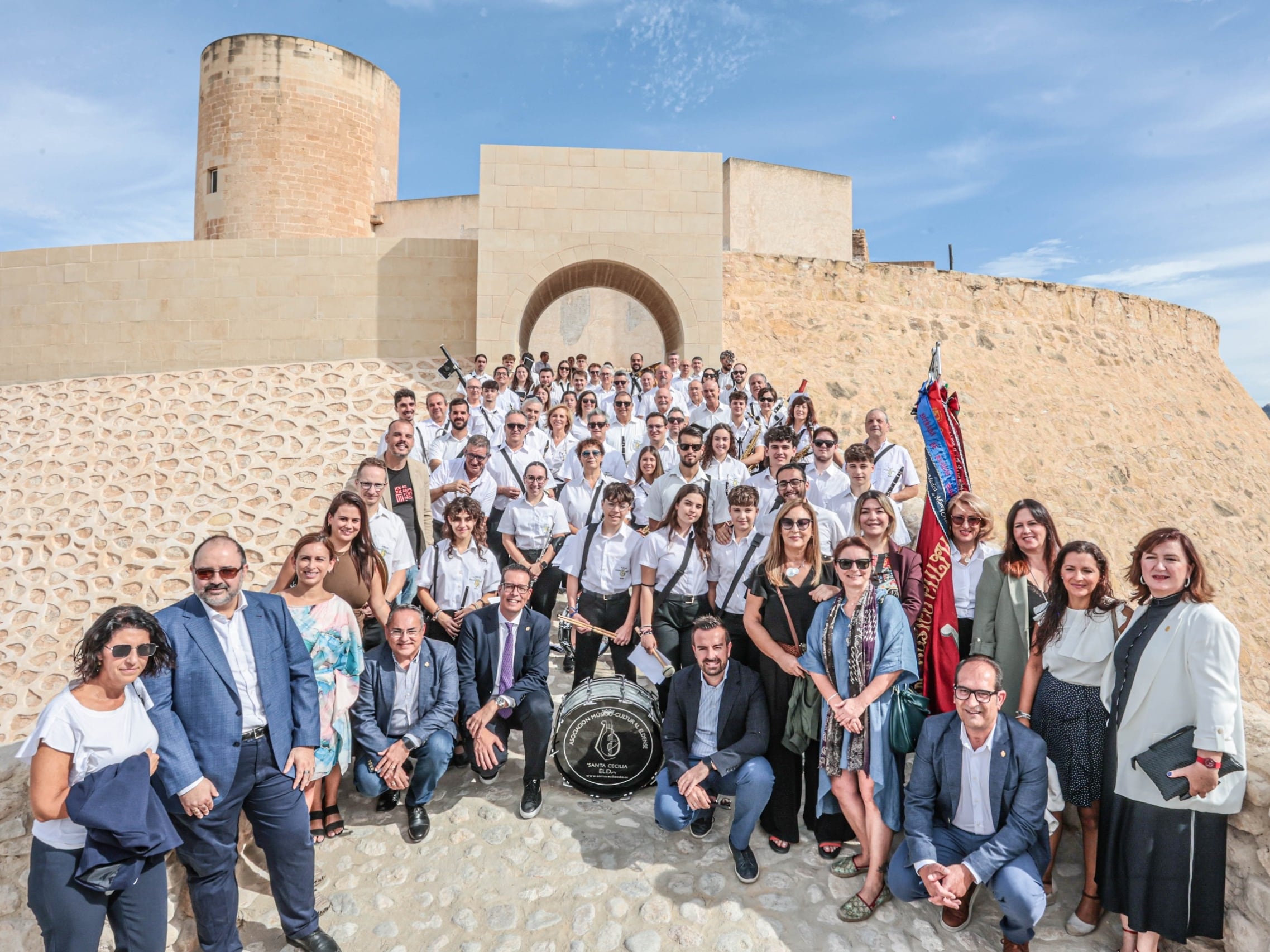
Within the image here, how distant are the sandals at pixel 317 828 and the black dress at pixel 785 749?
2230 millimetres

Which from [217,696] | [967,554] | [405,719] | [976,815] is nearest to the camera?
[217,696]

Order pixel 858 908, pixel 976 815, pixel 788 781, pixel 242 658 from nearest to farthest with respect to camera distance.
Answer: pixel 242 658 → pixel 976 815 → pixel 858 908 → pixel 788 781

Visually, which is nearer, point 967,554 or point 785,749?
point 785,749

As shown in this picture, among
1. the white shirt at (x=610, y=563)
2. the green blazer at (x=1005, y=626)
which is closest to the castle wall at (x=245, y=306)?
the white shirt at (x=610, y=563)

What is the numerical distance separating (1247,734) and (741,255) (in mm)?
12900

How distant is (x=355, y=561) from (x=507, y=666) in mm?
1022

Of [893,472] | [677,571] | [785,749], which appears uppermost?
[893,472]

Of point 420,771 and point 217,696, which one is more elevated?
point 217,696

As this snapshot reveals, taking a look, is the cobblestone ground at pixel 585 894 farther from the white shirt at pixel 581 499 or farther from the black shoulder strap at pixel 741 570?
the white shirt at pixel 581 499

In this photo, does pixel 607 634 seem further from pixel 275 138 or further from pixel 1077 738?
pixel 275 138

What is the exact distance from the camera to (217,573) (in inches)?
128

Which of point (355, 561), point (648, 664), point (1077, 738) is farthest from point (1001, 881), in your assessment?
point (355, 561)

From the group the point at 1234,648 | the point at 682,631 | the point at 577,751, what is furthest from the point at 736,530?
the point at 1234,648

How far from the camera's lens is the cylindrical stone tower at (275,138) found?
16.6 meters
